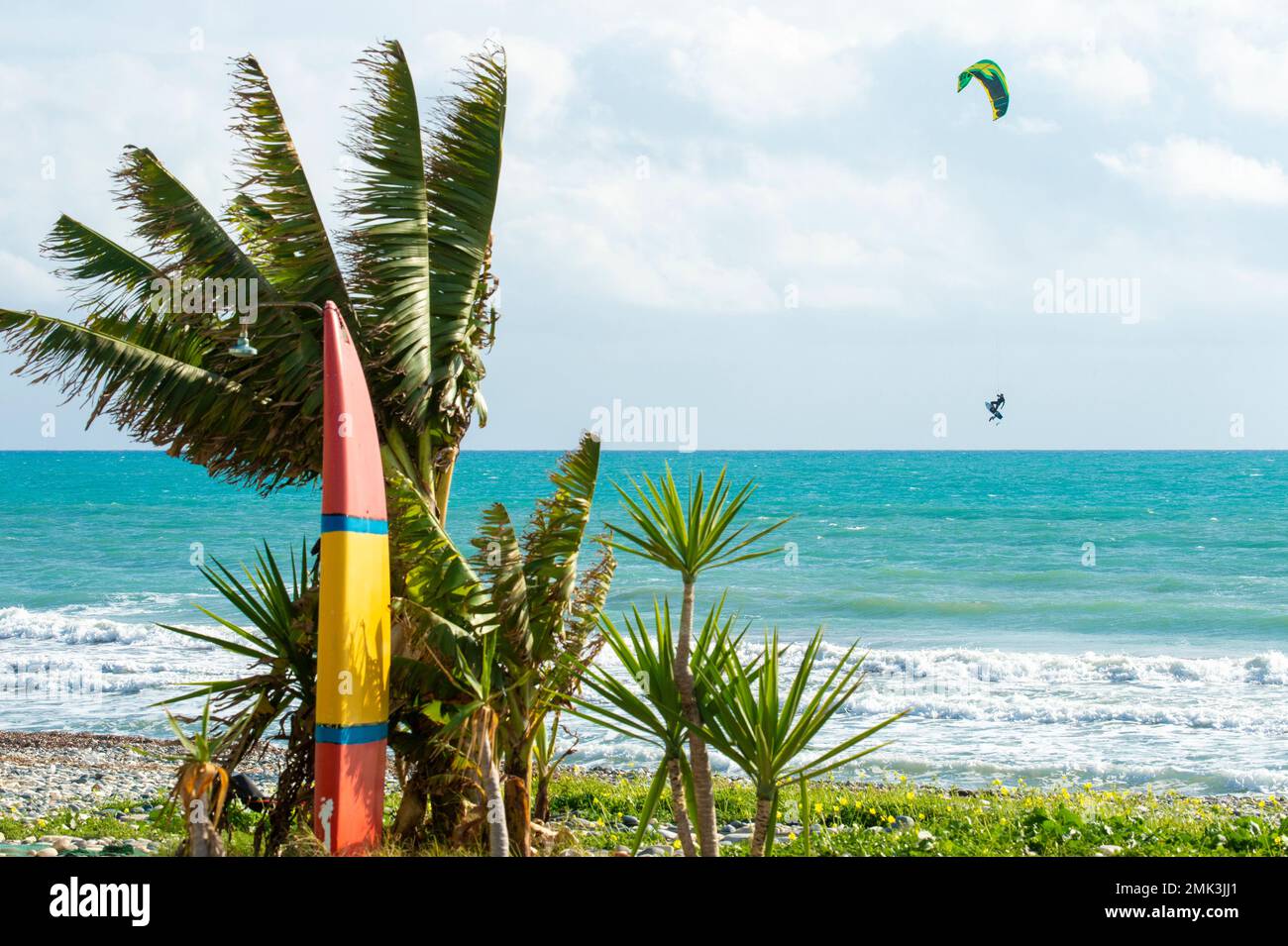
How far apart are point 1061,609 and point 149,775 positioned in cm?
2031

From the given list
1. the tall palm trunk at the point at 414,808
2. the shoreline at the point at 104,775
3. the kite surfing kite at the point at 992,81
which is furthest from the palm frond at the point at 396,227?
the kite surfing kite at the point at 992,81

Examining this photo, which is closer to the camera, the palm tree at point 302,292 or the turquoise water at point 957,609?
the palm tree at point 302,292

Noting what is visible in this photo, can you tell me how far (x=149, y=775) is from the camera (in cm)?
1306

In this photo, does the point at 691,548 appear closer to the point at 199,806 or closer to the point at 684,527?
the point at 684,527

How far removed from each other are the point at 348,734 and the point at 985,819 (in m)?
5.96

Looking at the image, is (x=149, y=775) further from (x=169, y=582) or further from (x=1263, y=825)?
(x=169, y=582)

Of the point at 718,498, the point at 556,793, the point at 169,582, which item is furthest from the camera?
the point at 169,582

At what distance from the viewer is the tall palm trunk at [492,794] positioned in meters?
5.70

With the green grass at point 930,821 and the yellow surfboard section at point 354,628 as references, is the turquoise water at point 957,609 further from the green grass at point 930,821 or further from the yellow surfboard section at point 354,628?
the yellow surfboard section at point 354,628

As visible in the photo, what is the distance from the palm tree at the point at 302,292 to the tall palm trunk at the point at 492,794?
153 cm

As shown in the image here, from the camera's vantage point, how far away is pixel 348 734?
589 centimetres

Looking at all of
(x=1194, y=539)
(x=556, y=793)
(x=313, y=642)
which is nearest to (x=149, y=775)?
(x=556, y=793)
